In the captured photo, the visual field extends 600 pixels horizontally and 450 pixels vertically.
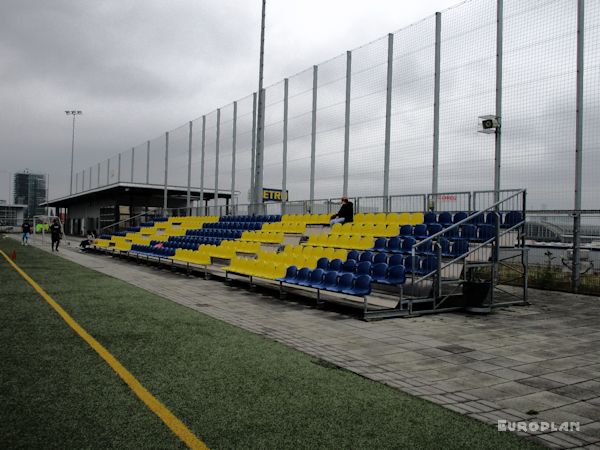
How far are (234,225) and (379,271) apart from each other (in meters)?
11.3

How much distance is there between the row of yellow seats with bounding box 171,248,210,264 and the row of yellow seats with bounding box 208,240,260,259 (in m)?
0.27

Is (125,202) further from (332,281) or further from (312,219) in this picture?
(332,281)

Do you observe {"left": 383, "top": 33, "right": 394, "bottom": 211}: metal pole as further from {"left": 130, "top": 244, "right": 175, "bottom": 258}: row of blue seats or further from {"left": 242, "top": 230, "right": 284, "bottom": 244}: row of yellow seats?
{"left": 130, "top": 244, "right": 175, "bottom": 258}: row of blue seats

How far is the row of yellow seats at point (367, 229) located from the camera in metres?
12.0

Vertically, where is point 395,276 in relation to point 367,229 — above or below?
below

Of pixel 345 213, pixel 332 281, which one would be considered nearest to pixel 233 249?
pixel 345 213

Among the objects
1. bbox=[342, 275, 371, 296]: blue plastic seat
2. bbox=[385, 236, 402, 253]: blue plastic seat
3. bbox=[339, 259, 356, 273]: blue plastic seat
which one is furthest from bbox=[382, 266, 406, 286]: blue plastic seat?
bbox=[385, 236, 402, 253]: blue plastic seat

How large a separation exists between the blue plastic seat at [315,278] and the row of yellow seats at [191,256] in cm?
540

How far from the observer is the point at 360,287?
8.65 metres

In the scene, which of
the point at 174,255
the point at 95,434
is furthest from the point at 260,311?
the point at 174,255

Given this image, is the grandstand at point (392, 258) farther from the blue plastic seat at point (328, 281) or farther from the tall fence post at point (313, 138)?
the tall fence post at point (313, 138)

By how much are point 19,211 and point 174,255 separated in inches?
3643

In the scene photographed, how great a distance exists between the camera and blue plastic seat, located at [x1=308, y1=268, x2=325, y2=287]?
383 inches

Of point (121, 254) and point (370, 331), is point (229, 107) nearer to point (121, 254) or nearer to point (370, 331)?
point (121, 254)
